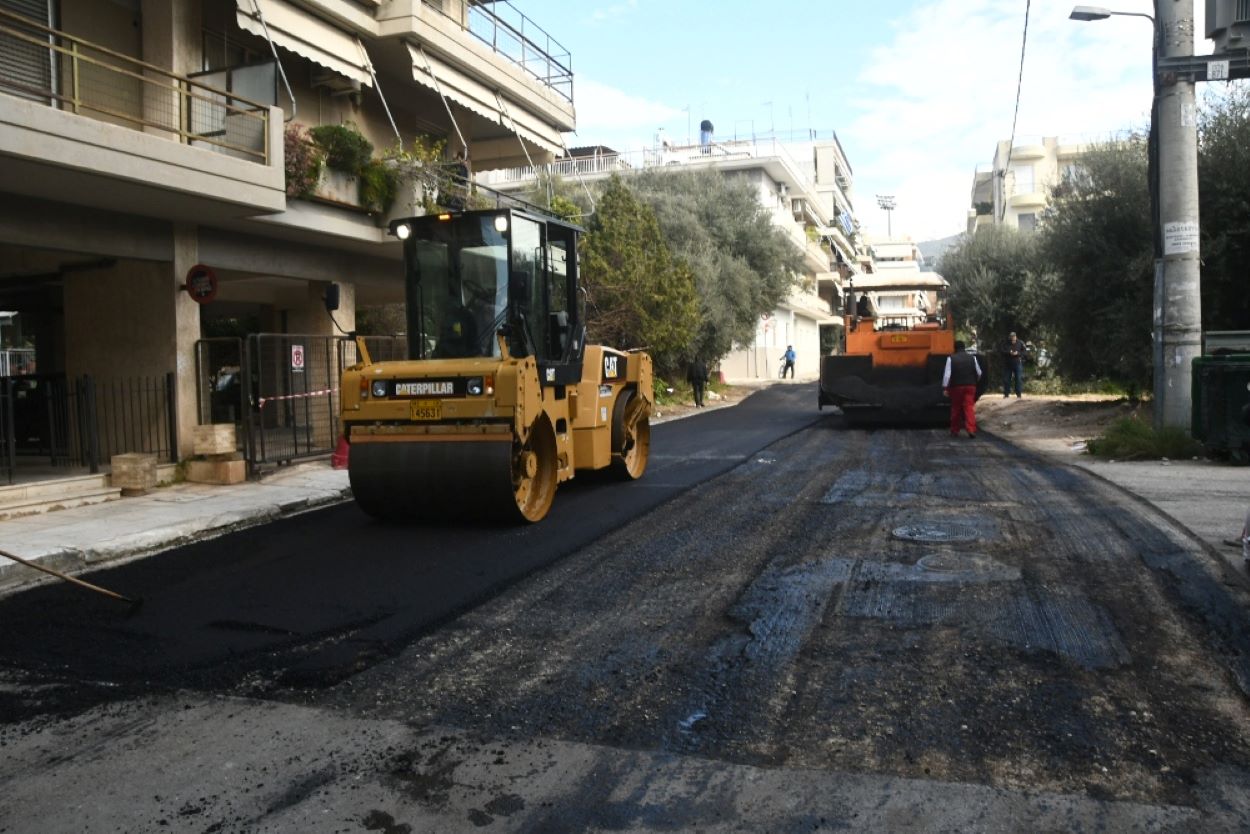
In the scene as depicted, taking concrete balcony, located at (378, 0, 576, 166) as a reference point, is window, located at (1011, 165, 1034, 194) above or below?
above

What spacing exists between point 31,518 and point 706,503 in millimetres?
6744

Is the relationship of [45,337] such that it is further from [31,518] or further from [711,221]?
[711,221]

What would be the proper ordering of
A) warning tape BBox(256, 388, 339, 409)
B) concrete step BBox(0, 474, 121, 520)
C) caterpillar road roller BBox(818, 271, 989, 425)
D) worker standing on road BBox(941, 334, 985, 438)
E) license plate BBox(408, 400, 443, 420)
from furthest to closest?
caterpillar road roller BBox(818, 271, 989, 425)
worker standing on road BBox(941, 334, 985, 438)
warning tape BBox(256, 388, 339, 409)
concrete step BBox(0, 474, 121, 520)
license plate BBox(408, 400, 443, 420)

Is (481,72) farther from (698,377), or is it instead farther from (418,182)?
(698,377)

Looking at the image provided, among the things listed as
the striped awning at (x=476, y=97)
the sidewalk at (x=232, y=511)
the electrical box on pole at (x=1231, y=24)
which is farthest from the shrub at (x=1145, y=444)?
the striped awning at (x=476, y=97)

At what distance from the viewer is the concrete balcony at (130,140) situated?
9.55 metres

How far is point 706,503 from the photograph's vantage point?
9.55 meters

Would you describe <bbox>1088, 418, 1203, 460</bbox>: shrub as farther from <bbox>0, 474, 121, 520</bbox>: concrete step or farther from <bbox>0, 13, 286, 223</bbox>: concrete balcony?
<bbox>0, 474, 121, 520</bbox>: concrete step

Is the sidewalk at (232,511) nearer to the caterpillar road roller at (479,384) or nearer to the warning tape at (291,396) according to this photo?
the warning tape at (291,396)

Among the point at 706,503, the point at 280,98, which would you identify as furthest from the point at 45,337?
the point at 706,503

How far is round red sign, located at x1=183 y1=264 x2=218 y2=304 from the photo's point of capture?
12.4m

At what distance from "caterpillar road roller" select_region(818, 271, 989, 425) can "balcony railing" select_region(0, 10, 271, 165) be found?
10.6 metres

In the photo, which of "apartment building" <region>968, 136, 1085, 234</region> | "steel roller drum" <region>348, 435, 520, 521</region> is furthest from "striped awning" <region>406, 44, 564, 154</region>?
"apartment building" <region>968, 136, 1085, 234</region>

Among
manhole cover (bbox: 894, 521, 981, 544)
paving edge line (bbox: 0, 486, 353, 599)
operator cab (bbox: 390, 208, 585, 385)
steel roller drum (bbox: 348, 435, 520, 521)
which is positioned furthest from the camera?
operator cab (bbox: 390, 208, 585, 385)
